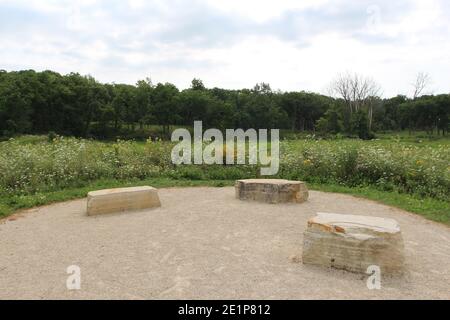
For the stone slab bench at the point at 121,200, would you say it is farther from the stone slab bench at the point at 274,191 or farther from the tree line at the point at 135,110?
the tree line at the point at 135,110

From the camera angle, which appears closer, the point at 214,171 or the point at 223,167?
the point at 214,171

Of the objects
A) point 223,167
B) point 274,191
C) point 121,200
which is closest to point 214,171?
point 223,167

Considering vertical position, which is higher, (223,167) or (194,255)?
(223,167)

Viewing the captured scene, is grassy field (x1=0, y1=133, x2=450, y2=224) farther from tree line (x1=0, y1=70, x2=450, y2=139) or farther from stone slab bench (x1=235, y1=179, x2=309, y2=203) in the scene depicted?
tree line (x1=0, y1=70, x2=450, y2=139)

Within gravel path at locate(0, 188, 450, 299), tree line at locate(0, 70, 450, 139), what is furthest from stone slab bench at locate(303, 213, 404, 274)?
tree line at locate(0, 70, 450, 139)

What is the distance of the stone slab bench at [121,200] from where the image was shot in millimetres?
7852

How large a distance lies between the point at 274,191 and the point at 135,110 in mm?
38732

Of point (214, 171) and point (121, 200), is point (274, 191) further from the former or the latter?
point (214, 171)

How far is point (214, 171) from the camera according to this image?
42.0 ft

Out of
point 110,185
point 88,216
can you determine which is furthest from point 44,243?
point 110,185

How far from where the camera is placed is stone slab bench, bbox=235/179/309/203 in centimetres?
881

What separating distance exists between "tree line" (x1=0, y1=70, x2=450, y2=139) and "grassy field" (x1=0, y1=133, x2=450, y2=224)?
2786 centimetres

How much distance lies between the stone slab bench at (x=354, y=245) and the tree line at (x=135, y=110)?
36.9 metres

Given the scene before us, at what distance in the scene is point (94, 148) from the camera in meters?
13.3
